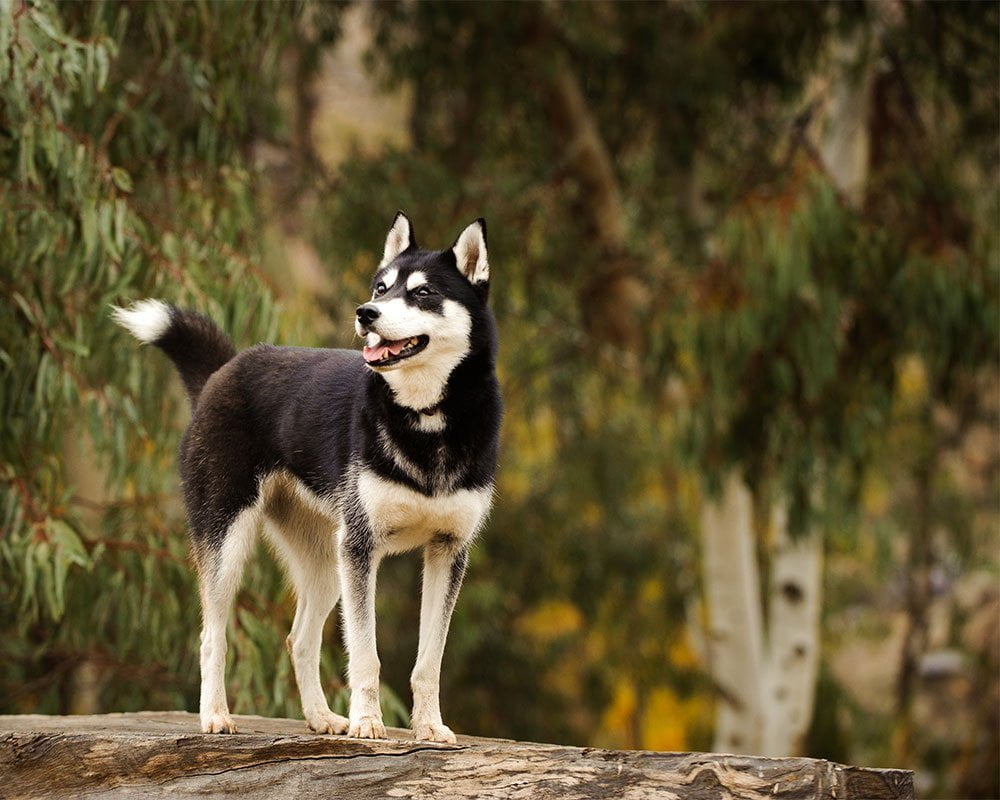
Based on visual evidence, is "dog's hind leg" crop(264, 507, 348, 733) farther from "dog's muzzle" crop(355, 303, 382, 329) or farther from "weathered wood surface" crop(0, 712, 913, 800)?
"dog's muzzle" crop(355, 303, 382, 329)

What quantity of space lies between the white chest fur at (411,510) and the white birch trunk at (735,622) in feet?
29.8

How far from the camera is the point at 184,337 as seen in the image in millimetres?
5891

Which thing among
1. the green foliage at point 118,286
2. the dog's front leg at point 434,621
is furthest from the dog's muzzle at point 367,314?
the green foliage at point 118,286

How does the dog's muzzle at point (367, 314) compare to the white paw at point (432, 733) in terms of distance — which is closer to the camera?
the dog's muzzle at point (367, 314)

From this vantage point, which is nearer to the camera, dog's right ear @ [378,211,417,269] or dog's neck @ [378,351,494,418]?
dog's neck @ [378,351,494,418]

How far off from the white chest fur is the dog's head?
0.30 meters

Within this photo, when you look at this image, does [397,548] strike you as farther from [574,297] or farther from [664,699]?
[664,699]

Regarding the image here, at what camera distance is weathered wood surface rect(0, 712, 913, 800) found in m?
4.62

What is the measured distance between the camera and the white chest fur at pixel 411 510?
16.2 feet

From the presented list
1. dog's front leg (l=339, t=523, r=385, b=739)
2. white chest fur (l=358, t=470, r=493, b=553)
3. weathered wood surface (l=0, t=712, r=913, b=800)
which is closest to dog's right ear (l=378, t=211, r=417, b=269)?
white chest fur (l=358, t=470, r=493, b=553)

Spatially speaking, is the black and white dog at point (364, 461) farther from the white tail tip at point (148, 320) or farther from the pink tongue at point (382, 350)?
the white tail tip at point (148, 320)

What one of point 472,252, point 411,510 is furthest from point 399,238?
point 411,510

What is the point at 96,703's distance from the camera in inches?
422

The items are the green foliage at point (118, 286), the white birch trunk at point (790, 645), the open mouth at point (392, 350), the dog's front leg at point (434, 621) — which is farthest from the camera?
the white birch trunk at point (790, 645)
